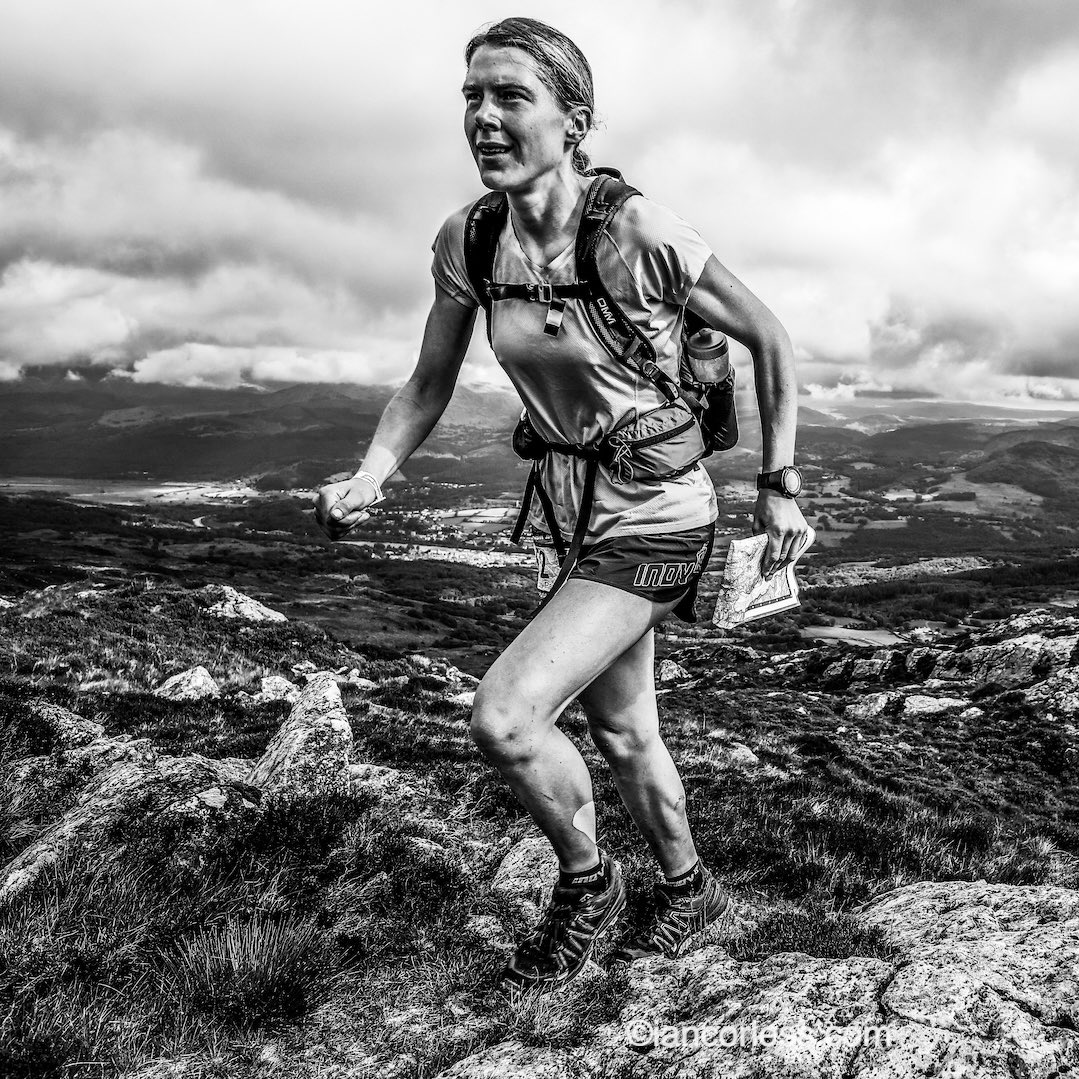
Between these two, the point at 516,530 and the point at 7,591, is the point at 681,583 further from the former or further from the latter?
the point at 7,591

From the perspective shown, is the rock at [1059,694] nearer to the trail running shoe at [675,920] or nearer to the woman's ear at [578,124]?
the trail running shoe at [675,920]

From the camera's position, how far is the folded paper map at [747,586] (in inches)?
126

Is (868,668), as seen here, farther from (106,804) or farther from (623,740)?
(106,804)

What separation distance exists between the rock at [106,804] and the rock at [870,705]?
22.8 metres

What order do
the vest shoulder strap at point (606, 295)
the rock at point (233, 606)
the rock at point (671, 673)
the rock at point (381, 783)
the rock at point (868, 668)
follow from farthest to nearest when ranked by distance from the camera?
1. the rock at point (671, 673)
2. the rock at point (868, 668)
3. the rock at point (233, 606)
4. the rock at point (381, 783)
5. the vest shoulder strap at point (606, 295)

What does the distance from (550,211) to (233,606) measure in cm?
3440

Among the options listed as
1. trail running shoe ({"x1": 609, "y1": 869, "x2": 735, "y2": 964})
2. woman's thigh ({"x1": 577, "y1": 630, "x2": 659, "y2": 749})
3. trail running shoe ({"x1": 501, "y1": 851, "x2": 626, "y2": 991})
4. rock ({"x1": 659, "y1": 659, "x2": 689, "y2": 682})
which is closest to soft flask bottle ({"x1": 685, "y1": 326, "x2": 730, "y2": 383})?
woman's thigh ({"x1": 577, "y1": 630, "x2": 659, "y2": 749})

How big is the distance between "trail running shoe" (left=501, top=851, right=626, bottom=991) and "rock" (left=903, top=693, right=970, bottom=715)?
24510 millimetres

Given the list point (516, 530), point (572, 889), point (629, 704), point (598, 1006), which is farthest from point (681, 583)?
point (598, 1006)

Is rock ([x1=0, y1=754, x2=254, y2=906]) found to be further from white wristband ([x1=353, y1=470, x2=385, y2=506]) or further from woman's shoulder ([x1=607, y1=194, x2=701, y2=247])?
woman's shoulder ([x1=607, y1=194, x2=701, y2=247])

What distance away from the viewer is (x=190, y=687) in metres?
15.5

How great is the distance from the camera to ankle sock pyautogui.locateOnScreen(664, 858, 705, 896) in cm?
362

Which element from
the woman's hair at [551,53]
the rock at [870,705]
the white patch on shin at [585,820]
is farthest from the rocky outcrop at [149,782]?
the rock at [870,705]

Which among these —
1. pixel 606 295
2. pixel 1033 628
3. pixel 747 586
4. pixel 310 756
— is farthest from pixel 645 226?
pixel 1033 628
